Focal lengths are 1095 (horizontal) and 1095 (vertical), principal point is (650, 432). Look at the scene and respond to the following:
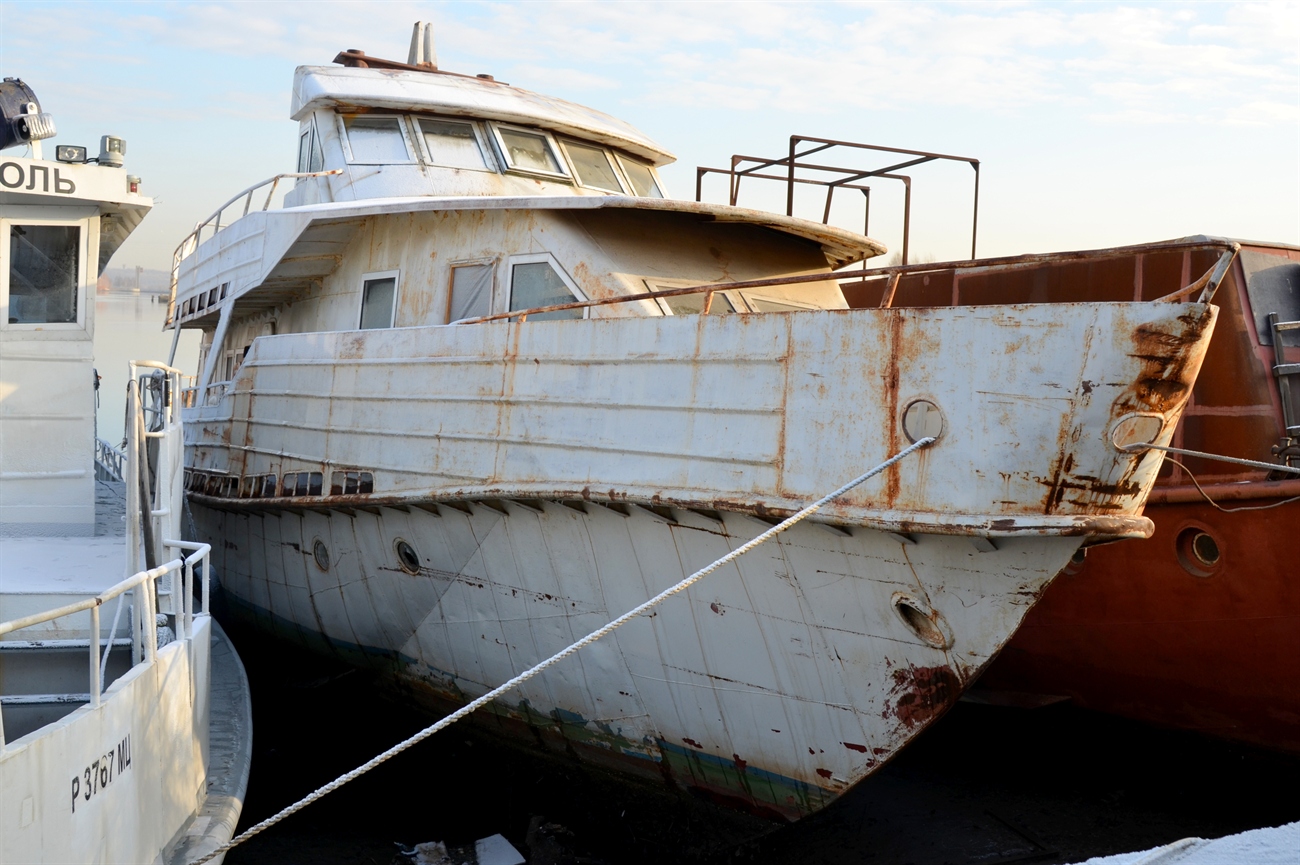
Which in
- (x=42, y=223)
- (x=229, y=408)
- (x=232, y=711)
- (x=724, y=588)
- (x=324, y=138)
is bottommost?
(x=232, y=711)

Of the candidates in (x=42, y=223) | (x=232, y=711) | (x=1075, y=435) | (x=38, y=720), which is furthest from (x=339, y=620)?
(x=1075, y=435)

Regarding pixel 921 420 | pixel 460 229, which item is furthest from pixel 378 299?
pixel 921 420

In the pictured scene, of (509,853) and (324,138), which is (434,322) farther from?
(509,853)

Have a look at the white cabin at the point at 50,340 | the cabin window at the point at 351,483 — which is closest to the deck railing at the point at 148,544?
the cabin window at the point at 351,483

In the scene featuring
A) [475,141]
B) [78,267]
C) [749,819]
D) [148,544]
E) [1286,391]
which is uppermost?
[475,141]

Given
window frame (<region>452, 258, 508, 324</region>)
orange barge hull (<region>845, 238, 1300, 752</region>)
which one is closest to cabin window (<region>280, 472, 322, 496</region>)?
window frame (<region>452, 258, 508, 324</region>)

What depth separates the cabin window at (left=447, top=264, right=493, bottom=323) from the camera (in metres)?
7.09

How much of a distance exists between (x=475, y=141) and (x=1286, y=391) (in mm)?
6393

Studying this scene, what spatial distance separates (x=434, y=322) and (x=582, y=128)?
276cm

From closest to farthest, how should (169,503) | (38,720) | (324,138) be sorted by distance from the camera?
(38,720) → (169,503) → (324,138)

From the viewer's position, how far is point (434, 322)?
7.40 meters

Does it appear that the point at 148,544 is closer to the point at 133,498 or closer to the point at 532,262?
the point at 133,498

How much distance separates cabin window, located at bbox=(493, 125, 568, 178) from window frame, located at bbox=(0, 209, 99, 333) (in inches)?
125

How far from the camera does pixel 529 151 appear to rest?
9.25 metres
